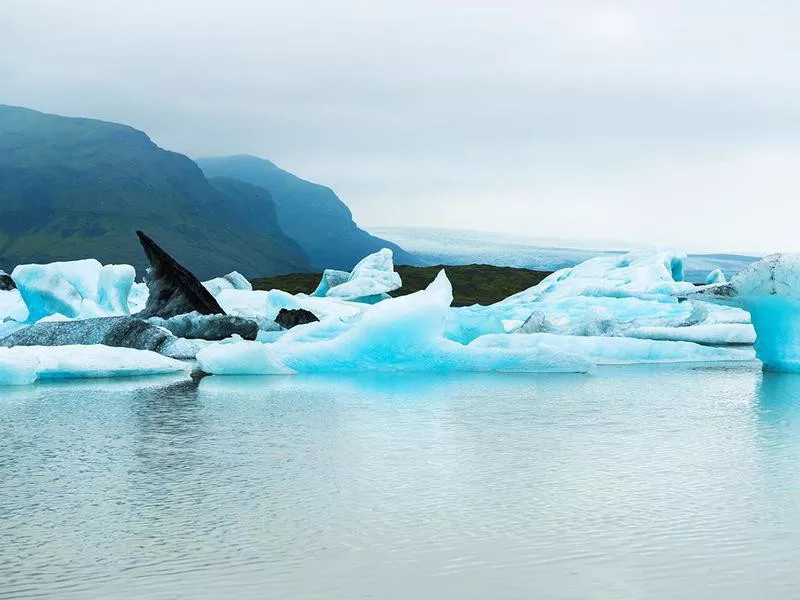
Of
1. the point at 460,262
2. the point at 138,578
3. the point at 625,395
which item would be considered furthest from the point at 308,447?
the point at 460,262

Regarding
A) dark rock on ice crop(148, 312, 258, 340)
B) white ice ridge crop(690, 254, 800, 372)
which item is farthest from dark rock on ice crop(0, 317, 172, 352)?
white ice ridge crop(690, 254, 800, 372)

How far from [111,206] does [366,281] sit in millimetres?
135408

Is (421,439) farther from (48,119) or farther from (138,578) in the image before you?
(48,119)

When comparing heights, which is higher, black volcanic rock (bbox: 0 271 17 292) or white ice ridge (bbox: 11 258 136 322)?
white ice ridge (bbox: 11 258 136 322)

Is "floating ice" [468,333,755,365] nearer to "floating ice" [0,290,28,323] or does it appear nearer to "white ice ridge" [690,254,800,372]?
"white ice ridge" [690,254,800,372]

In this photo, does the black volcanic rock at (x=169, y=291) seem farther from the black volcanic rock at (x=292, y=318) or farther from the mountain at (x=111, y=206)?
the mountain at (x=111, y=206)

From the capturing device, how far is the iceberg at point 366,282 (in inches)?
1515

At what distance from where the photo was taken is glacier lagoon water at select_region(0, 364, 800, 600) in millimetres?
4527

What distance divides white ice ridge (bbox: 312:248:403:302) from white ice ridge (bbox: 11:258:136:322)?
37.3ft

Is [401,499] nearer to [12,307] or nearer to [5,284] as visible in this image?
[12,307]

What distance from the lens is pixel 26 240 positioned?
149375mm

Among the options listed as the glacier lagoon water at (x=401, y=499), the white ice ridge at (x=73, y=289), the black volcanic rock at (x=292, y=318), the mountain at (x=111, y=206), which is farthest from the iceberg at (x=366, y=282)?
the mountain at (x=111, y=206)

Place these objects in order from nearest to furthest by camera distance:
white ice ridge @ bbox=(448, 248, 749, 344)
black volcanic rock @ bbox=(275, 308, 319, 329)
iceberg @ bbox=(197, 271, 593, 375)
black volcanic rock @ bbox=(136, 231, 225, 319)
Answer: iceberg @ bbox=(197, 271, 593, 375) → white ice ridge @ bbox=(448, 248, 749, 344) → black volcanic rock @ bbox=(136, 231, 225, 319) → black volcanic rock @ bbox=(275, 308, 319, 329)

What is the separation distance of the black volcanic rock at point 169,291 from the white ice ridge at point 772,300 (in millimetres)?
11259
